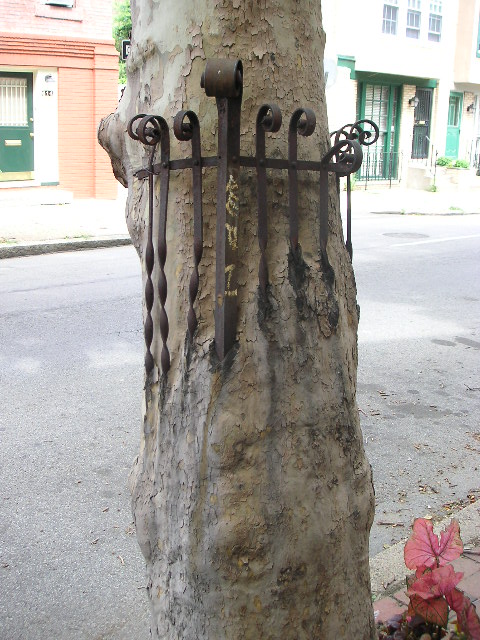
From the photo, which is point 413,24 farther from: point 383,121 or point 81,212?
point 81,212

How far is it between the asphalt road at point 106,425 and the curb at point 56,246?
5.13ft

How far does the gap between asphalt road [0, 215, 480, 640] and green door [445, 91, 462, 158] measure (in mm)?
20058

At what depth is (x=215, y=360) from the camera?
6.06ft

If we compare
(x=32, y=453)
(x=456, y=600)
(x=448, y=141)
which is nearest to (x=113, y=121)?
(x=456, y=600)

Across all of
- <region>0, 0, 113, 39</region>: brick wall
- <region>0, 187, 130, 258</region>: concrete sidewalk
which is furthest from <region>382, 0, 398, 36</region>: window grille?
<region>0, 187, 130, 258</region>: concrete sidewalk

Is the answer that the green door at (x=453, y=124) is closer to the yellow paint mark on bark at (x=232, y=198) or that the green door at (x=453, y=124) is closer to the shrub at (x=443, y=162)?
the shrub at (x=443, y=162)

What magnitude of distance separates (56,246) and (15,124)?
6.67m

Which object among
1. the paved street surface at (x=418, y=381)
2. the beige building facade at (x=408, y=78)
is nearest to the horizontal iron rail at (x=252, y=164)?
the paved street surface at (x=418, y=381)

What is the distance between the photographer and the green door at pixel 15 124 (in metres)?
17.6

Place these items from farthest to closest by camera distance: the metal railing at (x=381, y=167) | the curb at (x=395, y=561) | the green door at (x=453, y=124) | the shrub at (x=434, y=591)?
the green door at (x=453, y=124) < the metal railing at (x=381, y=167) < the curb at (x=395, y=561) < the shrub at (x=434, y=591)

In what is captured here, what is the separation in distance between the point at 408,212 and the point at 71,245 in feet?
32.6

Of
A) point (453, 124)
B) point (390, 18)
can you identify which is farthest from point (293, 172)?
point (453, 124)

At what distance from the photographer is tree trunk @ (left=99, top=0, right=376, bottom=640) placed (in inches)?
72.6

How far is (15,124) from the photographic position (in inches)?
699
